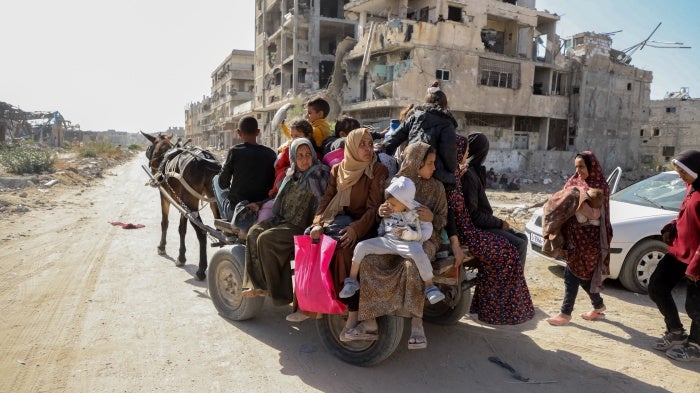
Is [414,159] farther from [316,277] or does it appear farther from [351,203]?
[316,277]

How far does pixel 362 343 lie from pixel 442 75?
2709 centimetres

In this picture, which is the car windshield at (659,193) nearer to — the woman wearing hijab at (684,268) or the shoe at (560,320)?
the woman wearing hijab at (684,268)

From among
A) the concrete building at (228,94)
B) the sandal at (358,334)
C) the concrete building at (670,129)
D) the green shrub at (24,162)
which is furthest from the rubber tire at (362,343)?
the concrete building at (228,94)

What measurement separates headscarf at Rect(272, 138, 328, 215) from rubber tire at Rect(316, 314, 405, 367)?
118cm

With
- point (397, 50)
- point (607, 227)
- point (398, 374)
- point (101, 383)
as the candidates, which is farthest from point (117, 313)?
point (397, 50)

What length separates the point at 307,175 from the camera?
14.8 feet

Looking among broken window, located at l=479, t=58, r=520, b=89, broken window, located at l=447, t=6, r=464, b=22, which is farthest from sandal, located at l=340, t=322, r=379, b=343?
broken window, located at l=447, t=6, r=464, b=22

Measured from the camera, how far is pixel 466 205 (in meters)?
4.34

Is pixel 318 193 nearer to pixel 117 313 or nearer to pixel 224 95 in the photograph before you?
pixel 117 313

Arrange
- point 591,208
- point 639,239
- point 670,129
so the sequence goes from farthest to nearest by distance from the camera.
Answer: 1. point 670,129
2. point 639,239
3. point 591,208

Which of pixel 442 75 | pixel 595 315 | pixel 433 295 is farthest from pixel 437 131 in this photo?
pixel 442 75

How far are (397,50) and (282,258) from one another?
26669mm

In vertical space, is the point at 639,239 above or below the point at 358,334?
above

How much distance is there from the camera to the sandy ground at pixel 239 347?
368cm
